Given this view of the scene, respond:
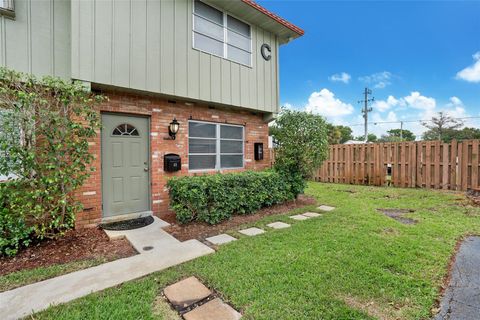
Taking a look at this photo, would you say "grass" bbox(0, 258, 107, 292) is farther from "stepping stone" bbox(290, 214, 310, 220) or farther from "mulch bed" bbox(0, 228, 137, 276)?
"stepping stone" bbox(290, 214, 310, 220)

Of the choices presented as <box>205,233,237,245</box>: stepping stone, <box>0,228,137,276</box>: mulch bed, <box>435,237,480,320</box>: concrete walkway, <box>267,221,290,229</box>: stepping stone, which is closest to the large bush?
<box>0,228,137,276</box>: mulch bed

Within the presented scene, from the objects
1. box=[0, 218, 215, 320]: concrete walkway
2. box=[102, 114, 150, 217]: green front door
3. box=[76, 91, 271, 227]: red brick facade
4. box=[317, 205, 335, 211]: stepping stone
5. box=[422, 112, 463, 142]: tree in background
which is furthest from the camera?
box=[422, 112, 463, 142]: tree in background

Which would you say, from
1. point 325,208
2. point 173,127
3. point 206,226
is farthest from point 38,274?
point 325,208

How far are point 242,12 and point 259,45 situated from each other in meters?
1.00

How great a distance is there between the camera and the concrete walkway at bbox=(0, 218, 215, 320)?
214cm

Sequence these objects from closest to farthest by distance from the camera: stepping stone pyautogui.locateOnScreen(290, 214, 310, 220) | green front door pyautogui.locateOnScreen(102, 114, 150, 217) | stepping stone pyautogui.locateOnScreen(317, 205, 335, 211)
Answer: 1. green front door pyautogui.locateOnScreen(102, 114, 150, 217)
2. stepping stone pyautogui.locateOnScreen(290, 214, 310, 220)
3. stepping stone pyautogui.locateOnScreen(317, 205, 335, 211)

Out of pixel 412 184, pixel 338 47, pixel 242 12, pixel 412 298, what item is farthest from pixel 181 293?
pixel 338 47

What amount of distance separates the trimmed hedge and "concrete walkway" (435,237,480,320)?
136 inches

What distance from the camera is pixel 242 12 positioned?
601cm

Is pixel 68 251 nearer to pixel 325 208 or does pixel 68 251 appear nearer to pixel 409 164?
pixel 325 208

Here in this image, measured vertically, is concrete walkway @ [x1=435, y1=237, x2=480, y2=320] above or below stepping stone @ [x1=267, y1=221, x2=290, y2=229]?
above

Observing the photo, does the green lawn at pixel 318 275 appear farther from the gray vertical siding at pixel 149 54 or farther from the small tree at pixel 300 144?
the gray vertical siding at pixel 149 54

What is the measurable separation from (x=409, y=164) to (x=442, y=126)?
31529mm

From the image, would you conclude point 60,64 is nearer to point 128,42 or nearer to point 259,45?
point 128,42
